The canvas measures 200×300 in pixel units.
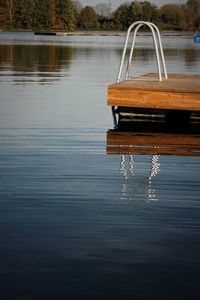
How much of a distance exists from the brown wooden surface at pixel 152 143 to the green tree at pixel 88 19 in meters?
151

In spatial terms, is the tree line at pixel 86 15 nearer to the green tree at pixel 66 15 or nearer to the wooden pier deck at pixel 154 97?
the green tree at pixel 66 15

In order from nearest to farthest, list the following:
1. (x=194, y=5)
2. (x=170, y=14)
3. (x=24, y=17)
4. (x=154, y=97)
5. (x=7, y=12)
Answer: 1. (x=154, y=97)
2. (x=7, y=12)
3. (x=24, y=17)
4. (x=170, y=14)
5. (x=194, y=5)

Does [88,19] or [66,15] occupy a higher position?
[66,15]

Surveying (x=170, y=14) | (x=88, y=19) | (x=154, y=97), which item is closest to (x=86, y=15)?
(x=88, y=19)

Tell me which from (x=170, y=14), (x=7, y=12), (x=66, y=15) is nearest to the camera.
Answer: (x=7, y=12)

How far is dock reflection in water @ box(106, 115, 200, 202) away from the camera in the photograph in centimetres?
713

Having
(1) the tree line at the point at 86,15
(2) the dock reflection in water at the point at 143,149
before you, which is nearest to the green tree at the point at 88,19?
(1) the tree line at the point at 86,15

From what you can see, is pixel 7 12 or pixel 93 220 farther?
pixel 7 12

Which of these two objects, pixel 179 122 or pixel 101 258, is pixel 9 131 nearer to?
pixel 179 122

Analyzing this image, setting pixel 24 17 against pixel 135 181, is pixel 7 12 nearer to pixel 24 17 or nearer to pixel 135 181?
pixel 24 17

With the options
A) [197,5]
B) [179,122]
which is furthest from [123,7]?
[179,122]

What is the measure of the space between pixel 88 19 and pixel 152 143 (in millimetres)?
153771

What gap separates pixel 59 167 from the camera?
8.16 meters

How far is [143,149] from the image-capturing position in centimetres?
959
